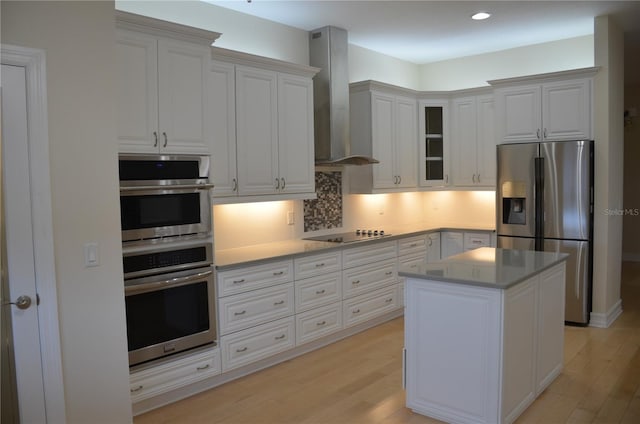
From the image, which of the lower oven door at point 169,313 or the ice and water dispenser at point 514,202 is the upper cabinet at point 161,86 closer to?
the lower oven door at point 169,313

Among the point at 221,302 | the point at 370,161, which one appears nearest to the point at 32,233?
the point at 221,302

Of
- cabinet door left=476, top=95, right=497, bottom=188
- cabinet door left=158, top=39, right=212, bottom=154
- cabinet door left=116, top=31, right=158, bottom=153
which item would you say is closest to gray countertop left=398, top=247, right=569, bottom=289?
cabinet door left=158, top=39, right=212, bottom=154

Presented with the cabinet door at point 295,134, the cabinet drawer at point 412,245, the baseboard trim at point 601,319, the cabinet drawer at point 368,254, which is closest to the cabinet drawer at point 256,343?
the cabinet drawer at point 368,254

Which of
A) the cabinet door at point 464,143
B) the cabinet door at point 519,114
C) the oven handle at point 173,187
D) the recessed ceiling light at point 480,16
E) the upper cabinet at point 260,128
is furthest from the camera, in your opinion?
the cabinet door at point 464,143

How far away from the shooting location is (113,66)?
2594 mm

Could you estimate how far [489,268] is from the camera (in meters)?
3.17

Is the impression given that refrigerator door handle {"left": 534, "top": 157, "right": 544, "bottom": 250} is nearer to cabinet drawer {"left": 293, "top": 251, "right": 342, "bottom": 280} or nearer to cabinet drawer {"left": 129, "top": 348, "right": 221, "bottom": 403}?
cabinet drawer {"left": 293, "top": 251, "right": 342, "bottom": 280}

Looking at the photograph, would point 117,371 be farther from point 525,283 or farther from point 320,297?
point 525,283

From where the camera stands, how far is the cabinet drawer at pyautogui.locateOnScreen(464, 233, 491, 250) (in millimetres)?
5598

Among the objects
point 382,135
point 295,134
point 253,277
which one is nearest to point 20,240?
point 253,277

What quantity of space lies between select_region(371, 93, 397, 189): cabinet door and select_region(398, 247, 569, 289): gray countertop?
1.91 metres

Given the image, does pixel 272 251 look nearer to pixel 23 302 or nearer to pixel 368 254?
pixel 368 254

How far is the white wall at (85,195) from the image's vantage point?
241cm

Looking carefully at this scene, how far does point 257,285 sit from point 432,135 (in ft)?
10.7
